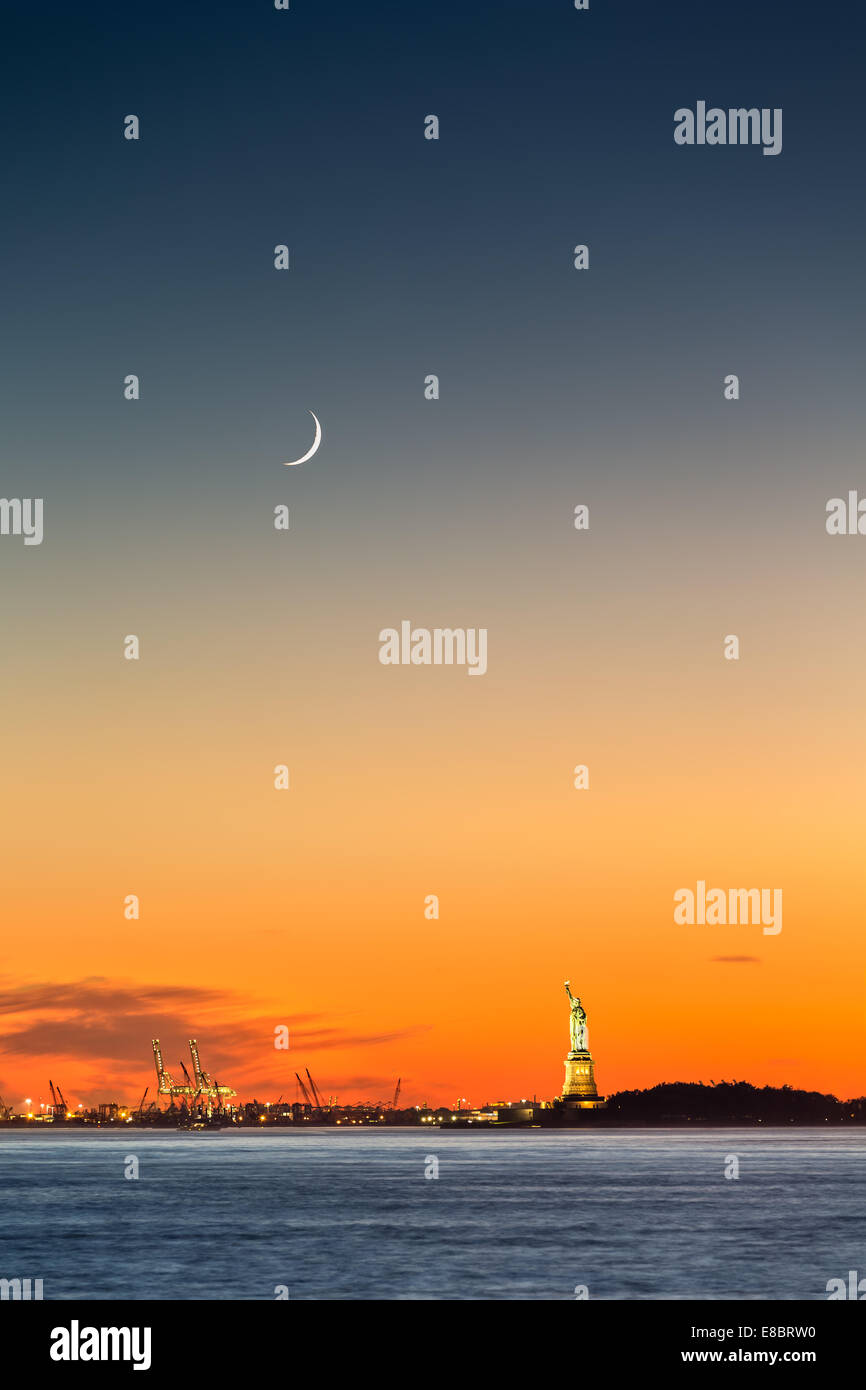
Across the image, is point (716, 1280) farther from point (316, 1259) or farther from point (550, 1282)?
point (316, 1259)

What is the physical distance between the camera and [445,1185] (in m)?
144
